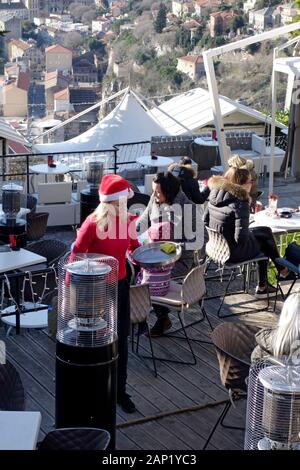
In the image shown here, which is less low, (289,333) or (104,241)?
(104,241)

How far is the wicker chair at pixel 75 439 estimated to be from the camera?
3758mm

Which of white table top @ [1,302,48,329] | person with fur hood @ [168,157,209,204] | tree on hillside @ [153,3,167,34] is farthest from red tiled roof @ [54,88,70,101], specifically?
white table top @ [1,302,48,329]

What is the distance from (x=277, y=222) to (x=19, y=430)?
402cm

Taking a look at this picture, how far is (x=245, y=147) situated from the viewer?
1417 cm

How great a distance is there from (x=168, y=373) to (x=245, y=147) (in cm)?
862

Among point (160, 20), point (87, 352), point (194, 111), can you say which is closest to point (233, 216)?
point (87, 352)

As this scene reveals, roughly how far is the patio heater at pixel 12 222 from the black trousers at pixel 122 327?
179 cm

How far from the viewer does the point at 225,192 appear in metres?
6.71

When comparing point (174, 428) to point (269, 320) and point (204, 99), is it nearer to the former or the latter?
point (269, 320)

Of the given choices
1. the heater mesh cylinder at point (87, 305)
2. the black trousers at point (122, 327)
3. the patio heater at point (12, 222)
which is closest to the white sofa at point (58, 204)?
the patio heater at point (12, 222)

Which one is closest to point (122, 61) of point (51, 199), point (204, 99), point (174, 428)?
point (204, 99)

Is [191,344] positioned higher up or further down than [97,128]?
further down

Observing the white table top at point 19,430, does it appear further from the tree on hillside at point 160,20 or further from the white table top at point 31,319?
the tree on hillside at point 160,20

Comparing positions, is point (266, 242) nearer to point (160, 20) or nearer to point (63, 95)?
point (63, 95)
